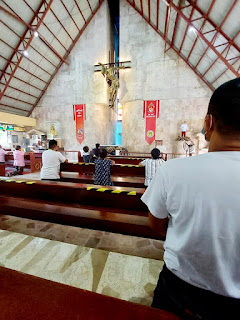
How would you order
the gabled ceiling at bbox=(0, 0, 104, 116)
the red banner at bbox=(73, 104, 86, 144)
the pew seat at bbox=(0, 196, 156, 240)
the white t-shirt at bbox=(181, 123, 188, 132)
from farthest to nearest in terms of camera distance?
the red banner at bbox=(73, 104, 86, 144) < the white t-shirt at bbox=(181, 123, 188, 132) < the gabled ceiling at bbox=(0, 0, 104, 116) < the pew seat at bbox=(0, 196, 156, 240)

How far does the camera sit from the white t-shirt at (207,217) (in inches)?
20.3

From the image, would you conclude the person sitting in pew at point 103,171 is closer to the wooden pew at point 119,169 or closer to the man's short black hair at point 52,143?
the wooden pew at point 119,169

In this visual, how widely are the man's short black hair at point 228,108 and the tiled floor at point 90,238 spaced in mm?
1642

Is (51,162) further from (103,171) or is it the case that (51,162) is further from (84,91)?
(84,91)

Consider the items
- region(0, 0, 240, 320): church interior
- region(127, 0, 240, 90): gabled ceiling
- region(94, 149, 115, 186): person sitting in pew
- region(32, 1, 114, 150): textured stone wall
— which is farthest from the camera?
region(32, 1, 114, 150): textured stone wall

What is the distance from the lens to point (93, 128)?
506 inches

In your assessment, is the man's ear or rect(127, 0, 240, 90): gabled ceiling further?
rect(127, 0, 240, 90): gabled ceiling

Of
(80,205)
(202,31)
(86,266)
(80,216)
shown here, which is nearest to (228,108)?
(86,266)

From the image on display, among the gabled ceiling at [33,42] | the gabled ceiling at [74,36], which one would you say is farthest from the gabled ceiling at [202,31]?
the gabled ceiling at [33,42]

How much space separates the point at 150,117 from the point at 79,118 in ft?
19.7

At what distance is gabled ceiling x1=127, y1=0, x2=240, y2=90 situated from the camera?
656cm

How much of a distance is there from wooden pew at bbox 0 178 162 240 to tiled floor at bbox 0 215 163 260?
0.19 m

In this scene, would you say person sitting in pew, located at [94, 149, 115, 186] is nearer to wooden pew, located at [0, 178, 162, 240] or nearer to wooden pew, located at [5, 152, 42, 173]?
wooden pew, located at [0, 178, 162, 240]

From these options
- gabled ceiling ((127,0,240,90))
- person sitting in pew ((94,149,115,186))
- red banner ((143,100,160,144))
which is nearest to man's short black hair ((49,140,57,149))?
person sitting in pew ((94,149,115,186))
